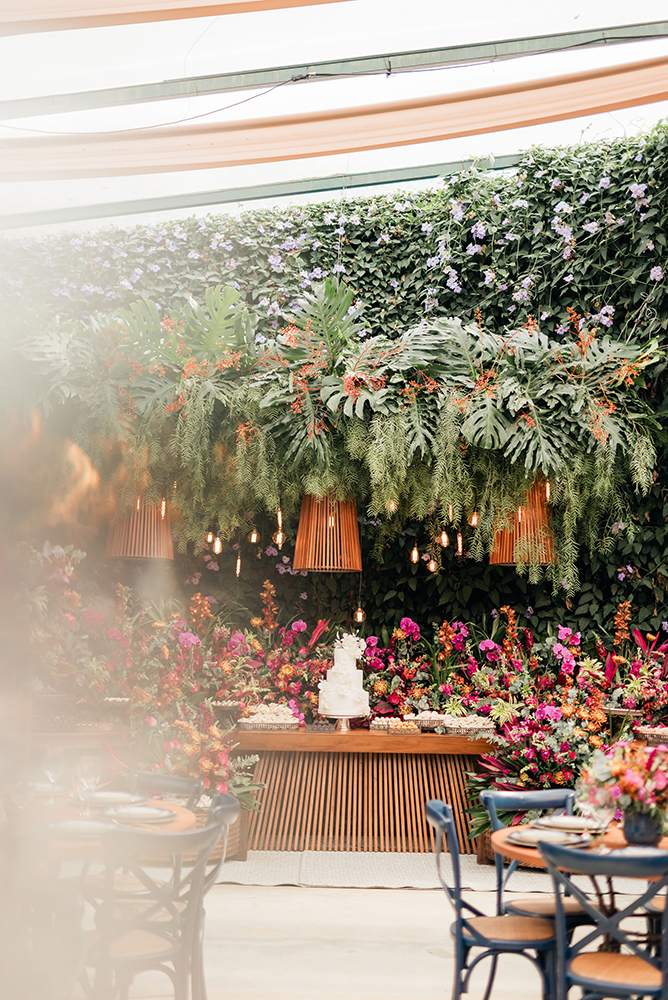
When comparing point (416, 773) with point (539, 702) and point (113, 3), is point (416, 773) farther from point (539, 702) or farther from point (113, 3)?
point (113, 3)

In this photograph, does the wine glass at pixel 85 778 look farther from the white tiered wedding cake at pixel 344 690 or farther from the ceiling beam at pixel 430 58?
the ceiling beam at pixel 430 58

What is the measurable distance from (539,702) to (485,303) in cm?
263

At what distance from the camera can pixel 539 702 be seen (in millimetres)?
4797

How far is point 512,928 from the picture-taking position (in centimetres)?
247

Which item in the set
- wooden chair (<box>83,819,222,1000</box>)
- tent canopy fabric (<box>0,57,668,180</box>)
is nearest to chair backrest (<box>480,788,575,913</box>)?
wooden chair (<box>83,819,222,1000</box>)

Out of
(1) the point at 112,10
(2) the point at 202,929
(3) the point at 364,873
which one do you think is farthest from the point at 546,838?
(1) the point at 112,10

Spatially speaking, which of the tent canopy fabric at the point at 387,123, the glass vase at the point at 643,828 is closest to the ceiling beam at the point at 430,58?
the tent canopy fabric at the point at 387,123

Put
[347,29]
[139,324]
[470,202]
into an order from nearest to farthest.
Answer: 1. [347,29]
2. [139,324]
3. [470,202]

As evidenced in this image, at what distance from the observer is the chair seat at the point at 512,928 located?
7.86 feet


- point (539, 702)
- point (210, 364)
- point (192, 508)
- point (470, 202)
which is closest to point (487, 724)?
point (539, 702)

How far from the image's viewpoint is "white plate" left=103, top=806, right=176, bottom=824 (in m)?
2.50

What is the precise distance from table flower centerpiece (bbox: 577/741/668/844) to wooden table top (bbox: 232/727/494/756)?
2299mm

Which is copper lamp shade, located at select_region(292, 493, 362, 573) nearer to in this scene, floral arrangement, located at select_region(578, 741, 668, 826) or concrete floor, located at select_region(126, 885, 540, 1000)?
concrete floor, located at select_region(126, 885, 540, 1000)

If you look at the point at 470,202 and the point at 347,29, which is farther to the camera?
the point at 470,202
